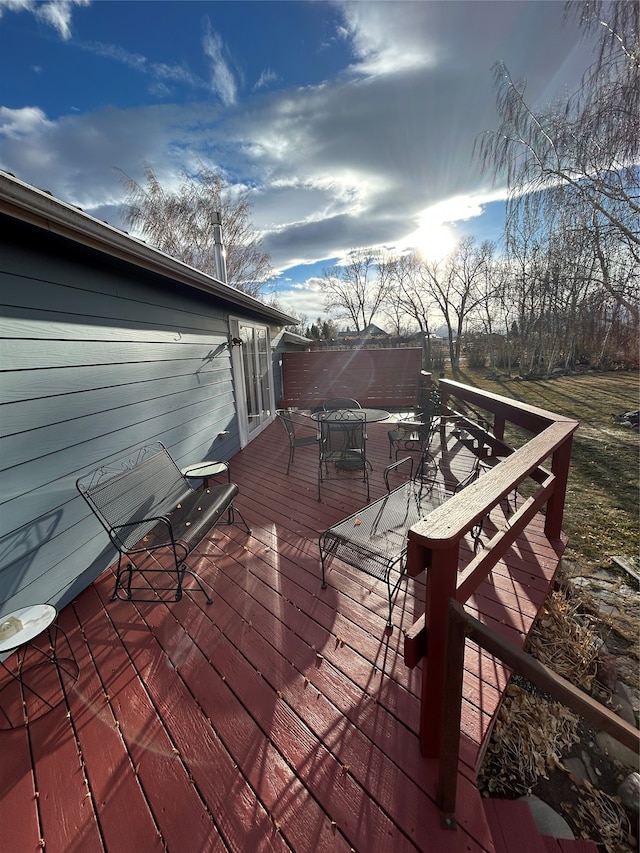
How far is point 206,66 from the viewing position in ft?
17.1

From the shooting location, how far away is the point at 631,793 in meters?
1.51

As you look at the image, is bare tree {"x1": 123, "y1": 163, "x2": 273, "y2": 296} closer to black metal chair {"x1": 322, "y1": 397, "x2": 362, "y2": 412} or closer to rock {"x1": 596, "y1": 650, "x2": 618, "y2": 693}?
black metal chair {"x1": 322, "y1": 397, "x2": 362, "y2": 412}

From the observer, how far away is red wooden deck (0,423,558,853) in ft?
3.81

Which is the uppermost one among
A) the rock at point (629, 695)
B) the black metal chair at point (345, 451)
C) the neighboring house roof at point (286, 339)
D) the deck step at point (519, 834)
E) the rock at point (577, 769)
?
the neighboring house roof at point (286, 339)

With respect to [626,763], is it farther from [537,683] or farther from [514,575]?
[537,683]

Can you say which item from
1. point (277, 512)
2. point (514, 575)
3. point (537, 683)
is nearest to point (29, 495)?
point (277, 512)

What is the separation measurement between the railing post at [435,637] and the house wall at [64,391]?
6.81 ft

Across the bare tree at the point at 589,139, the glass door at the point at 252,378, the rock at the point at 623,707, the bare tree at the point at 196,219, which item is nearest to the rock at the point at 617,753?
the rock at the point at 623,707

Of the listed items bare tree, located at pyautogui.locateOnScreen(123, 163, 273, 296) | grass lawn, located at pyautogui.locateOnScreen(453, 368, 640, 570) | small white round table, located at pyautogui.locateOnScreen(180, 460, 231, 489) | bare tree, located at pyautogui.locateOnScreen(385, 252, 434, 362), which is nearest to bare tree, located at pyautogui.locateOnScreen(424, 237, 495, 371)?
bare tree, located at pyautogui.locateOnScreen(385, 252, 434, 362)

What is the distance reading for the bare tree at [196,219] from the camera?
46.3 feet

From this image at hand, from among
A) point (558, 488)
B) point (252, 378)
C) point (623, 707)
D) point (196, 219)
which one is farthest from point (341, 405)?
point (196, 219)

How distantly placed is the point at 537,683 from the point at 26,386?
2.58 meters

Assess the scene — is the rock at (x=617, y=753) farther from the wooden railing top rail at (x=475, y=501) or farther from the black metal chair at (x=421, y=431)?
the black metal chair at (x=421, y=431)

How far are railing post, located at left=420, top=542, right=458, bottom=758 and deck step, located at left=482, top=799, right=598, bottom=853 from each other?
25 cm
